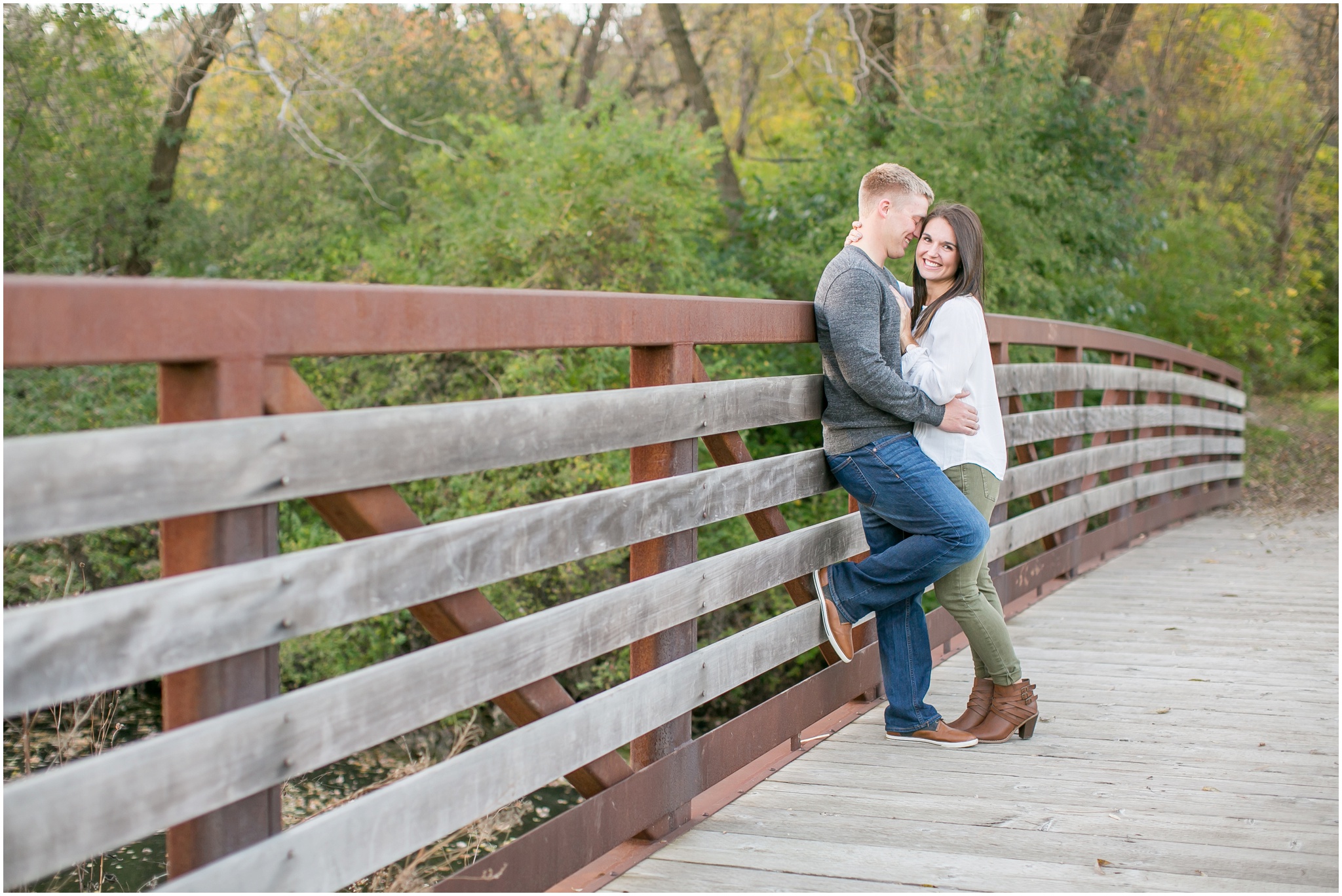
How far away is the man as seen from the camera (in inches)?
141

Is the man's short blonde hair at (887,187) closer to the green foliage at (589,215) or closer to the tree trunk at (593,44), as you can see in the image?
the green foliage at (589,215)

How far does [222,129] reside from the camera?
15.8m

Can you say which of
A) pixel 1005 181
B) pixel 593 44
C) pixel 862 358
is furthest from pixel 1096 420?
pixel 593 44

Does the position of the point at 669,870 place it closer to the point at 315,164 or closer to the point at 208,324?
the point at 208,324

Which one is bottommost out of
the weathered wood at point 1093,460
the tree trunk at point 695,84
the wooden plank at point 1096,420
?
the weathered wood at point 1093,460

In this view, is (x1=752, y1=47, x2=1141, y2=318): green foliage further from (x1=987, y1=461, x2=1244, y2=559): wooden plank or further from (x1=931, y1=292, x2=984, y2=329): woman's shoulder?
(x1=931, y1=292, x2=984, y2=329): woman's shoulder

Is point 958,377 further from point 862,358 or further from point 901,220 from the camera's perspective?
point 901,220

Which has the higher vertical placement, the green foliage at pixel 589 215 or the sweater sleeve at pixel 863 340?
the green foliage at pixel 589 215

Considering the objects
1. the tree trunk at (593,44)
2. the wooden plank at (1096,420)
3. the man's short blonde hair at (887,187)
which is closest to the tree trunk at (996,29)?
the wooden plank at (1096,420)

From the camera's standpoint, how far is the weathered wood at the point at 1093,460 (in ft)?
19.2

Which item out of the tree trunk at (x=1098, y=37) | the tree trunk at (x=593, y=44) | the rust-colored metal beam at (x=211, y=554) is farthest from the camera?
the tree trunk at (x=593, y=44)

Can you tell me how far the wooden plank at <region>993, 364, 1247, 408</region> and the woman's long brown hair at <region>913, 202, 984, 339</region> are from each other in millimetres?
1351

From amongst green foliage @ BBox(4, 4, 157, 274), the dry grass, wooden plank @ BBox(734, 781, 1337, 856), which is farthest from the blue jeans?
green foliage @ BBox(4, 4, 157, 274)

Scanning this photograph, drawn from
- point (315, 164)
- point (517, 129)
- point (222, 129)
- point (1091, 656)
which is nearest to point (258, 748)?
point (1091, 656)
